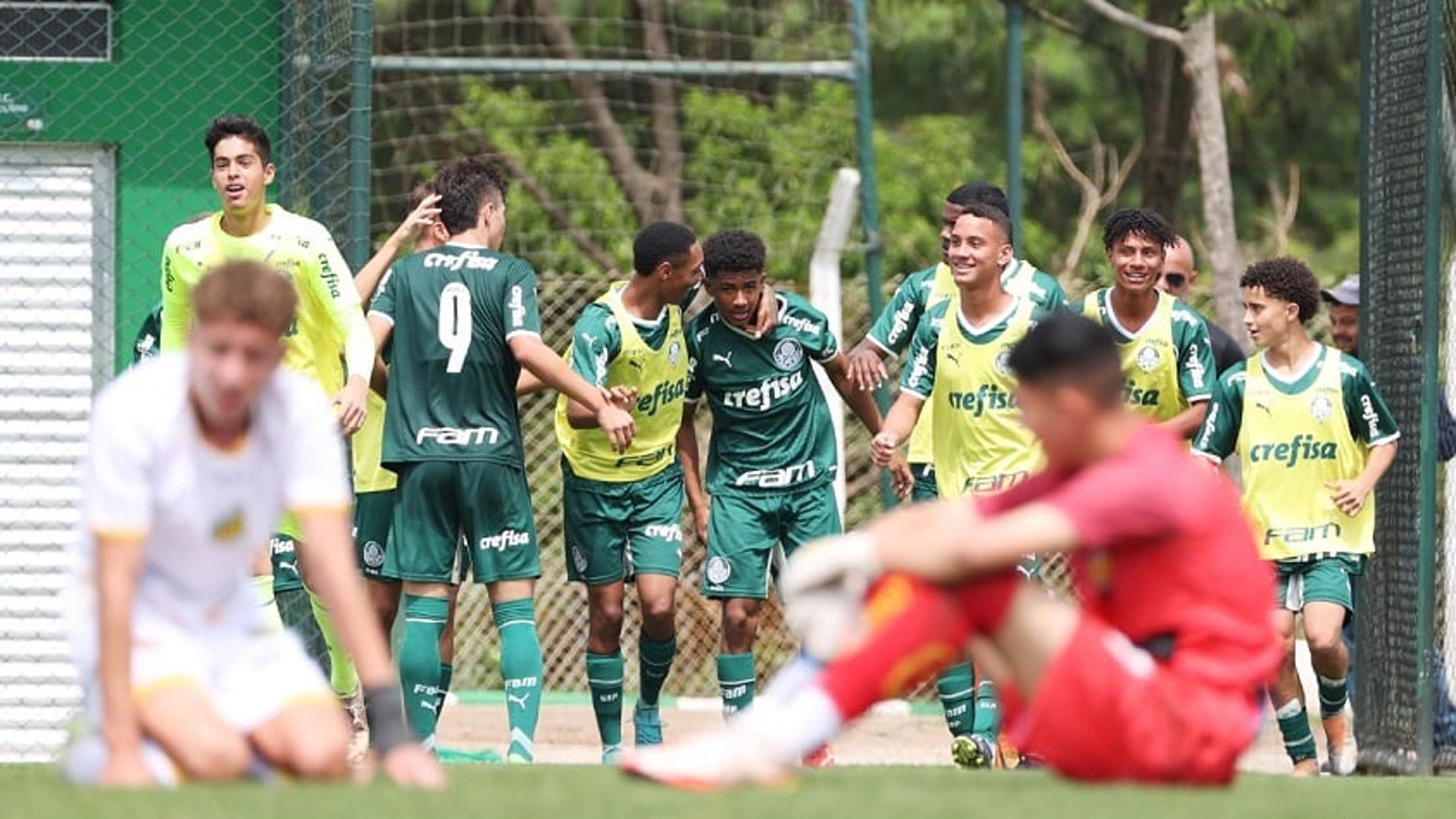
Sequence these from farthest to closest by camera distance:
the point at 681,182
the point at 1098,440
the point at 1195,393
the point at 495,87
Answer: the point at 495,87 < the point at 681,182 < the point at 1195,393 < the point at 1098,440

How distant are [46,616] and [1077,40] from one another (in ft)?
49.2

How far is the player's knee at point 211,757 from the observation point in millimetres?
5469

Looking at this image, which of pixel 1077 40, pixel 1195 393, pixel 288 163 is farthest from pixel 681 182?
pixel 1195 393

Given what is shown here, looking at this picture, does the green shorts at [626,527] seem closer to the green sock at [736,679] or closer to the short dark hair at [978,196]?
the green sock at [736,679]

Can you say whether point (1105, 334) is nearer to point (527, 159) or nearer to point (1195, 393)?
point (1195, 393)

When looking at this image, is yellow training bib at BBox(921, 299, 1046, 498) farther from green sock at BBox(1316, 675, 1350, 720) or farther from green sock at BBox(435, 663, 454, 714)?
green sock at BBox(435, 663, 454, 714)

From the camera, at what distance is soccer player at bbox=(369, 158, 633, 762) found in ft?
30.5

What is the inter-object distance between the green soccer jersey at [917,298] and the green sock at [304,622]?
9.22 feet

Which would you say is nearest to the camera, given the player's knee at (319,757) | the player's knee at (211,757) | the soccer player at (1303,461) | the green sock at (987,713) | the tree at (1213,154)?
the player's knee at (211,757)

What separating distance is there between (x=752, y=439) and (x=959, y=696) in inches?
55.4

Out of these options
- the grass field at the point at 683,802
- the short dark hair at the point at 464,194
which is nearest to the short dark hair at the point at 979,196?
the short dark hair at the point at 464,194

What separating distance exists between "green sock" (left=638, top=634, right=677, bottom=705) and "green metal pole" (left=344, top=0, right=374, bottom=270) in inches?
87.3

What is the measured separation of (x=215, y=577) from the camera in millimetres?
5598

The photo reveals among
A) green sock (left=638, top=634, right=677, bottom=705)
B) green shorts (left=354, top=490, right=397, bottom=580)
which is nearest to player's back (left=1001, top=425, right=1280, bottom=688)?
green sock (left=638, top=634, right=677, bottom=705)
